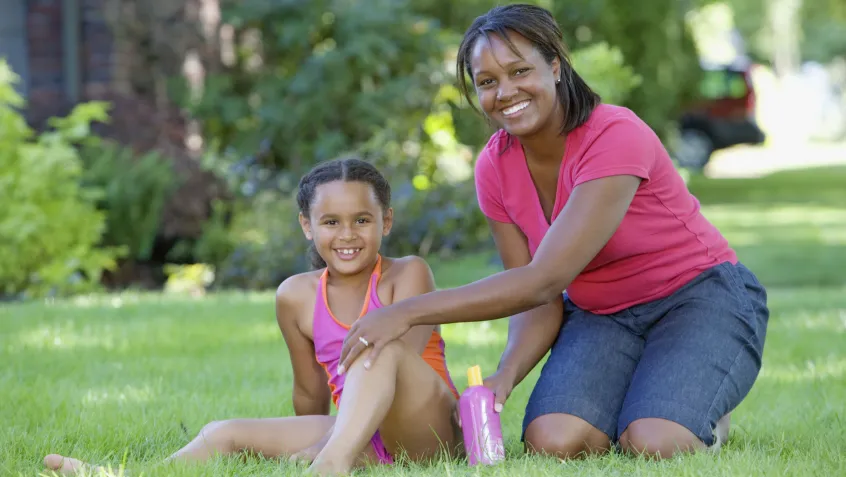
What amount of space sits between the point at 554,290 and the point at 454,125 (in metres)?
7.77

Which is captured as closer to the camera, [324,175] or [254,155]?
[324,175]

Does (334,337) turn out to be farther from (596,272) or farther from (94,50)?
(94,50)

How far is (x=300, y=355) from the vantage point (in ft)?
12.3

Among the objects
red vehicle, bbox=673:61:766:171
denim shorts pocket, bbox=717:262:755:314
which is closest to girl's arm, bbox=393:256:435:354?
denim shorts pocket, bbox=717:262:755:314

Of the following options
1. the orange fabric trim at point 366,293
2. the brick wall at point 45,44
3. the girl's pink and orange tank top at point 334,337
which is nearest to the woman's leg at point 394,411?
the girl's pink and orange tank top at point 334,337

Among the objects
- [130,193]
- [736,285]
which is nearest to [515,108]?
[736,285]

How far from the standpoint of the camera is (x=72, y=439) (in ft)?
12.4

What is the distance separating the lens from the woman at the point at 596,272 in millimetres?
3494

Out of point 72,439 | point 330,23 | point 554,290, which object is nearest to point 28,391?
point 72,439

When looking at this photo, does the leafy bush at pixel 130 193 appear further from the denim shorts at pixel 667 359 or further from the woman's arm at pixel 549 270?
the woman's arm at pixel 549 270

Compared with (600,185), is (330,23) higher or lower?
higher

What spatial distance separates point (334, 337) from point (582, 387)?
0.81 m

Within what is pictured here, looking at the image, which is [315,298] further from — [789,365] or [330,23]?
[330,23]

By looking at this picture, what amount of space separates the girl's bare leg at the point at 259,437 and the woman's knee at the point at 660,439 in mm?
789
